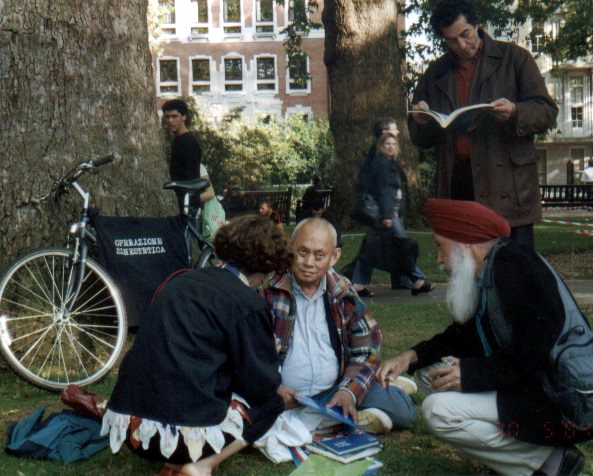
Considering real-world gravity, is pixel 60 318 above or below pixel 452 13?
below

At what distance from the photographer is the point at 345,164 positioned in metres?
19.6

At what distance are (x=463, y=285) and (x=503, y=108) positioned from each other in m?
1.89

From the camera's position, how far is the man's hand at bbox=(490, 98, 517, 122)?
5508 mm

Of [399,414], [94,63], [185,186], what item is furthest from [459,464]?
[94,63]

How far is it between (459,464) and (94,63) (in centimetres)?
370

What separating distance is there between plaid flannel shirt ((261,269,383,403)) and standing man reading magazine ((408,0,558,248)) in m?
1.21

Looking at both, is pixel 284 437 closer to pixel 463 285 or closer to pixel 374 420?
pixel 374 420

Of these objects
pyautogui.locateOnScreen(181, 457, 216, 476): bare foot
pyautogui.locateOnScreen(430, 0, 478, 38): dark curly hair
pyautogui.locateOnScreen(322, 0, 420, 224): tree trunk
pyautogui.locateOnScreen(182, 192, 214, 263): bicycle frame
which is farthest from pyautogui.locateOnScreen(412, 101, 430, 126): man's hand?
pyautogui.locateOnScreen(322, 0, 420, 224): tree trunk

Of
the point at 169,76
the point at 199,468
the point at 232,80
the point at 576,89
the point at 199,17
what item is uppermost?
the point at 199,17

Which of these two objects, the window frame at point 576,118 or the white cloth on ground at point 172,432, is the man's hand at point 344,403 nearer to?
the white cloth on ground at point 172,432

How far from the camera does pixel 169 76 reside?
5631cm

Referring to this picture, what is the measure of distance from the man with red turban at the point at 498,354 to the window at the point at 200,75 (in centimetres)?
5266

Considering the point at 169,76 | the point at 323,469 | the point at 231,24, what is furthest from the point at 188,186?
the point at 231,24

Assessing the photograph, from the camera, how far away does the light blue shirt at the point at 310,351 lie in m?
4.80
